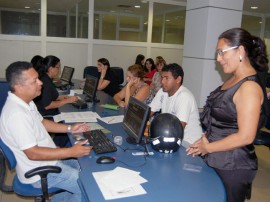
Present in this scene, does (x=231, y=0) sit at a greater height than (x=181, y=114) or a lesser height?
greater

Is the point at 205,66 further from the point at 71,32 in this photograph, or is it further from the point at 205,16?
the point at 71,32

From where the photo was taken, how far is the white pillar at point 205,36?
4.08 metres

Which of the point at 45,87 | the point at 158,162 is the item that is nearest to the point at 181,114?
the point at 158,162

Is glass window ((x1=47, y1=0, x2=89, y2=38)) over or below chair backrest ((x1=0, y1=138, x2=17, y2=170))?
over

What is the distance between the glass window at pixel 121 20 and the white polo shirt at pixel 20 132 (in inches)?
210

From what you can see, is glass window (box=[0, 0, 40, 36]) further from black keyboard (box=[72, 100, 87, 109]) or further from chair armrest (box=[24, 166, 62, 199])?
chair armrest (box=[24, 166, 62, 199])

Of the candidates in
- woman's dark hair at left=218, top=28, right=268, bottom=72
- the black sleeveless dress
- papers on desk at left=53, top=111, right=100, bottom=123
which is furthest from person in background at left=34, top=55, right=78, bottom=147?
woman's dark hair at left=218, top=28, right=268, bottom=72

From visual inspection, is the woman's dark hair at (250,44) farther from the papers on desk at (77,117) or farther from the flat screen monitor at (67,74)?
the flat screen monitor at (67,74)

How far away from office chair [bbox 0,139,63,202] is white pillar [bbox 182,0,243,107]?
2.99m

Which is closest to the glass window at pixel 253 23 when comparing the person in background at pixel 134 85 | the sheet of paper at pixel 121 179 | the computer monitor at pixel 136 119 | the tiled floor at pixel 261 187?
the tiled floor at pixel 261 187

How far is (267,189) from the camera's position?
3.17 m

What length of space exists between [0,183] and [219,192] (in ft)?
5.13

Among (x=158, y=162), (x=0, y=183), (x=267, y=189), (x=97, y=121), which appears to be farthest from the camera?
(x=267, y=189)

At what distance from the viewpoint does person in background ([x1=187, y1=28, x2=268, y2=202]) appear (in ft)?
4.73
